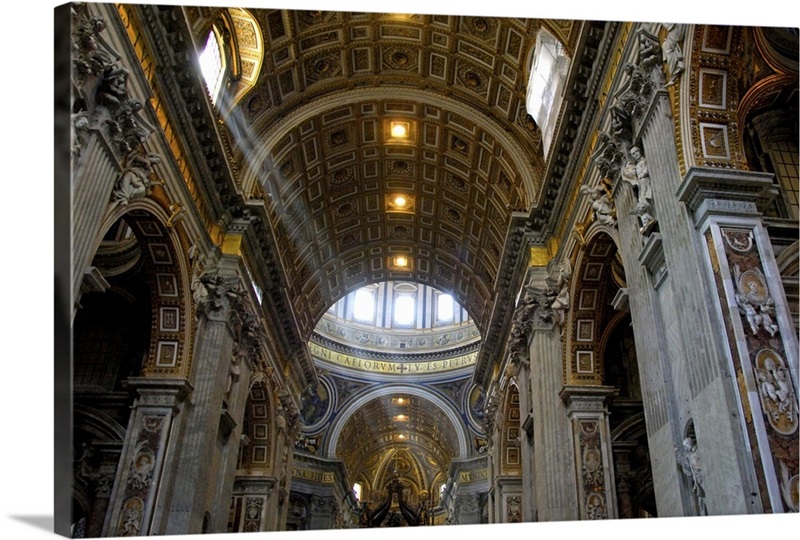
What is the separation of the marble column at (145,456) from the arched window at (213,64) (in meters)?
5.64

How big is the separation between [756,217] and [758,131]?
225 centimetres

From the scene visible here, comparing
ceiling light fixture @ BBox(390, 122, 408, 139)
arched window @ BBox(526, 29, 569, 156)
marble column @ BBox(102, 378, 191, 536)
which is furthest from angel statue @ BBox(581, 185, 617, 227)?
ceiling light fixture @ BBox(390, 122, 408, 139)

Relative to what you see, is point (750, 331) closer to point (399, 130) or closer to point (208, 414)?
point (208, 414)

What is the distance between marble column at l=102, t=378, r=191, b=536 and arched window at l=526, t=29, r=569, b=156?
29.1 ft

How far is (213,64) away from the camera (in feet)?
45.4

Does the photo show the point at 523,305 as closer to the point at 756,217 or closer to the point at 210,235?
the point at 210,235

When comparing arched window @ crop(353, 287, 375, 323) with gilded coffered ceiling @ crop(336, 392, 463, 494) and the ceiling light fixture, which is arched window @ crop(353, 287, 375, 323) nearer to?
gilded coffered ceiling @ crop(336, 392, 463, 494)

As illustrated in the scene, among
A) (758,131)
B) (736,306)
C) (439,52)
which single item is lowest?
(736,306)

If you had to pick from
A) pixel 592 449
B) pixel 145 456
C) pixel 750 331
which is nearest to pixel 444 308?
pixel 592 449

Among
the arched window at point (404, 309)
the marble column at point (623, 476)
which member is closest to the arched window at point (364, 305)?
the arched window at point (404, 309)

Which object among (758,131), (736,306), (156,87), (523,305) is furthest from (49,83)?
(523,305)

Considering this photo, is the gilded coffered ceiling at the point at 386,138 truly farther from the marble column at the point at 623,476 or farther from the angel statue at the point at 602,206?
the marble column at the point at 623,476

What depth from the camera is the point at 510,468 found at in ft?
67.4

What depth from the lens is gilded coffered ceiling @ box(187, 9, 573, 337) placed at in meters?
15.6
